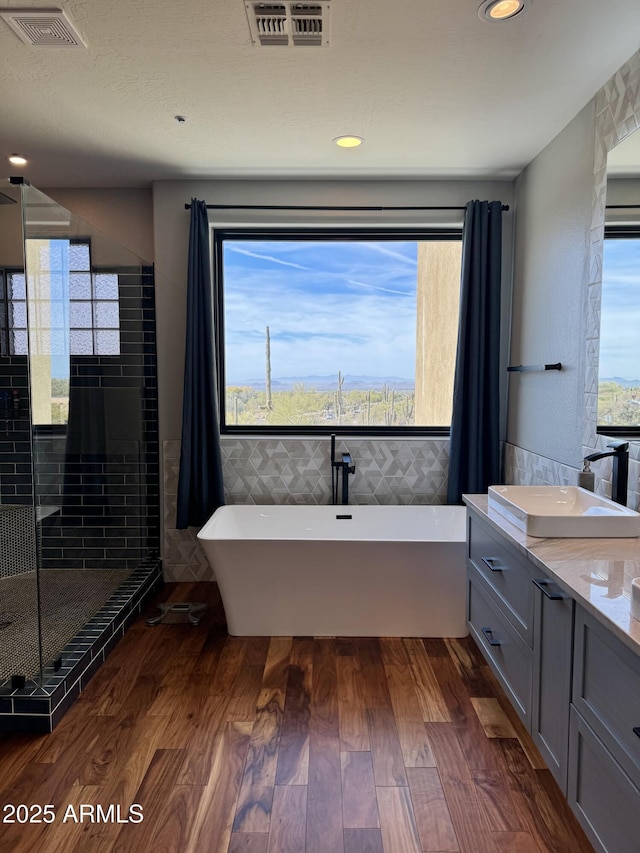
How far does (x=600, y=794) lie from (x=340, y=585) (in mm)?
1803

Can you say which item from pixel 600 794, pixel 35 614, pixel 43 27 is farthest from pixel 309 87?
pixel 600 794

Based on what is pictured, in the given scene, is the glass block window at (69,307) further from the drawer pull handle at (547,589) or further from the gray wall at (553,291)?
the gray wall at (553,291)

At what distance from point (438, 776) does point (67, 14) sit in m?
3.08

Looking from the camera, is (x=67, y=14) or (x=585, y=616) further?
(x=67, y=14)

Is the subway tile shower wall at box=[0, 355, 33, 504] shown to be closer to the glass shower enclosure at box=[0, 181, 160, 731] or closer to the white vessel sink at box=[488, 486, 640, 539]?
the glass shower enclosure at box=[0, 181, 160, 731]

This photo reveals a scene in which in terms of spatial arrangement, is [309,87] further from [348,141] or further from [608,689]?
[608,689]

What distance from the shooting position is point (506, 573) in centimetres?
203

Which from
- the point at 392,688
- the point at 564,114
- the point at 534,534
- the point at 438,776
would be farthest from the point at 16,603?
the point at 564,114

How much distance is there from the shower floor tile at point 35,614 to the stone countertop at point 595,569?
202cm

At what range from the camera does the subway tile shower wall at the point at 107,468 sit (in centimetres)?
256

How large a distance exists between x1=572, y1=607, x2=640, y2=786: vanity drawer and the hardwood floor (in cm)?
70

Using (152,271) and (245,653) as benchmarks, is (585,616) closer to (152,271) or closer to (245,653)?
(245,653)

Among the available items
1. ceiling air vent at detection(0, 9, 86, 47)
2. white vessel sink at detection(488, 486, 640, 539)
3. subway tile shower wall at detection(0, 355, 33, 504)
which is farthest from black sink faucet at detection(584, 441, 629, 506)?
ceiling air vent at detection(0, 9, 86, 47)

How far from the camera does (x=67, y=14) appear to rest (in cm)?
Answer: 198
